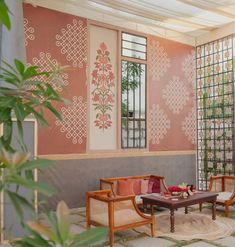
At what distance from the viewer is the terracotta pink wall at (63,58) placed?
5.95 metres

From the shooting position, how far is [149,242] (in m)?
4.43

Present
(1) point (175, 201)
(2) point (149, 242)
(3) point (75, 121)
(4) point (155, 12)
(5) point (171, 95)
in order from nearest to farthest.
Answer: (2) point (149, 242) < (1) point (175, 201) < (4) point (155, 12) < (3) point (75, 121) < (5) point (171, 95)

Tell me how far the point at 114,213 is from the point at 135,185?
2.11 m

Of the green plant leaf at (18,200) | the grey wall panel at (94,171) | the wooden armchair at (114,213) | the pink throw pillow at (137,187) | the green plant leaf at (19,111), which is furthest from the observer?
the pink throw pillow at (137,187)

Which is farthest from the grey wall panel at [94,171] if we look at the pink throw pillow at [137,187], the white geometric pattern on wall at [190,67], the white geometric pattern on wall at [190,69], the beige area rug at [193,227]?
the white geometric pattern on wall at [190,67]

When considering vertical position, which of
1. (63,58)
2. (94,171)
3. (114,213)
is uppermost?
(63,58)

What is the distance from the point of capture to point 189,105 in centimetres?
825

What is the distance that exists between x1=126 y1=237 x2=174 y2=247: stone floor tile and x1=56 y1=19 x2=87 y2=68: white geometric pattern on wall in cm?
355

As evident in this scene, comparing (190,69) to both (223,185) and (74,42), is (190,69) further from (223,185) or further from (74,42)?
(74,42)

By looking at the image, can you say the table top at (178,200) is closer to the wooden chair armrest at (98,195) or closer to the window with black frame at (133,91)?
the wooden chair armrest at (98,195)

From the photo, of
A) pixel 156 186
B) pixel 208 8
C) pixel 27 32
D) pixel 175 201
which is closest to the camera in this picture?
pixel 175 201

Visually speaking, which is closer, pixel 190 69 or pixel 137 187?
pixel 137 187

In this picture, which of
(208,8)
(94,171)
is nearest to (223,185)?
(94,171)

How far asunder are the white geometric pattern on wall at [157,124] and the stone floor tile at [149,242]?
3220 mm
